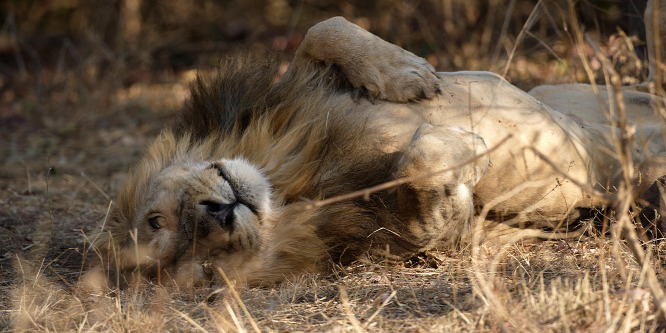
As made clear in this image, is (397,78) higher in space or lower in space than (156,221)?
higher

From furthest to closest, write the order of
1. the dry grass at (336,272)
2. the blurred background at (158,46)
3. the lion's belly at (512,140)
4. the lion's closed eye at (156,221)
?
1. the blurred background at (158,46)
2. the lion's belly at (512,140)
3. the lion's closed eye at (156,221)
4. the dry grass at (336,272)

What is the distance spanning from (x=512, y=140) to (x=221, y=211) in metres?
1.23

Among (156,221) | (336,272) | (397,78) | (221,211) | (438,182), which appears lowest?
(336,272)

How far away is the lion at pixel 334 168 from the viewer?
2.62 m

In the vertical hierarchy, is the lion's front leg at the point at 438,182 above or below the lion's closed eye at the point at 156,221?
above

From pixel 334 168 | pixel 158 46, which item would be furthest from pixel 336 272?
pixel 158 46

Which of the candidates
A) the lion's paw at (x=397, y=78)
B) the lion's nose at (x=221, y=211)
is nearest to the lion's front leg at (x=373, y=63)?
the lion's paw at (x=397, y=78)

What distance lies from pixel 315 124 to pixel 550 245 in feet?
3.77

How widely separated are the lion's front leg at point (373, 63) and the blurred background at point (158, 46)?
198 cm

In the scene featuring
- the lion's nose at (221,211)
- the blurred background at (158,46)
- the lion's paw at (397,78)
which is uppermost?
the lion's paw at (397,78)

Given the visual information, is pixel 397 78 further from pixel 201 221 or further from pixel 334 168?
pixel 201 221

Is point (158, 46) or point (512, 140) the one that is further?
point (158, 46)

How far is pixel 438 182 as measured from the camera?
8.46 ft

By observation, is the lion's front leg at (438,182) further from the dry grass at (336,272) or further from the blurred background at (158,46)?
the blurred background at (158,46)
